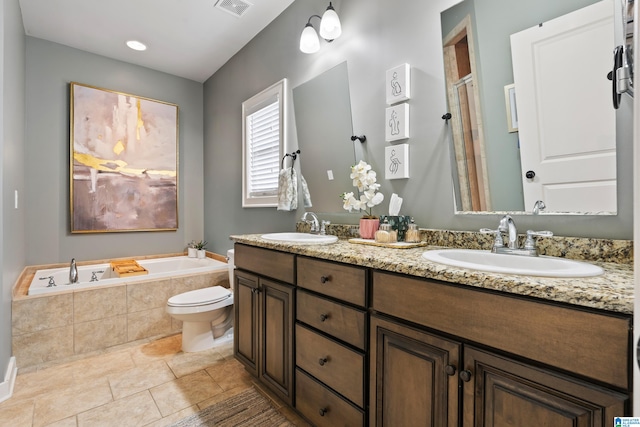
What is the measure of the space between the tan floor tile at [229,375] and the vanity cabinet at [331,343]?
25.3 inches

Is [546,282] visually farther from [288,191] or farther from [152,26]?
[152,26]

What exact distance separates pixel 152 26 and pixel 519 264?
3.27 meters

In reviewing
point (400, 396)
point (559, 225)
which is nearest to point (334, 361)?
point (400, 396)

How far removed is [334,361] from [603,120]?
1322 millimetres

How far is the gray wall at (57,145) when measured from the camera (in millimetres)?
2869

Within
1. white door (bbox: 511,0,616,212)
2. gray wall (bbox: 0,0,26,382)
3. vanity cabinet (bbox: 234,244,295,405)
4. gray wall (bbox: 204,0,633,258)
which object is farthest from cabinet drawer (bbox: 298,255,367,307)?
gray wall (bbox: 0,0,26,382)

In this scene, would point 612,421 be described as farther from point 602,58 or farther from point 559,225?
point 602,58

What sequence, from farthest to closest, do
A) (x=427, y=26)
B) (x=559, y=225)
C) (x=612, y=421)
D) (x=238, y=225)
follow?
(x=238, y=225), (x=427, y=26), (x=559, y=225), (x=612, y=421)

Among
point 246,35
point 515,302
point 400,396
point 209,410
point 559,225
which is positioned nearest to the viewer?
point 515,302

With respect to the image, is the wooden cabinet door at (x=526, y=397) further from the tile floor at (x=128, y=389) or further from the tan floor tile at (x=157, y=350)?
the tan floor tile at (x=157, y=350)

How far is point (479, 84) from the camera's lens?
136 centimetres

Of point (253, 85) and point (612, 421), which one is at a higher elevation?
point (253, 85)

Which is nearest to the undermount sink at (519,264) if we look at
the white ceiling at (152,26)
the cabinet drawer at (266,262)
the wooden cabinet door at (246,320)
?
the cabinet drawer at (266,262)

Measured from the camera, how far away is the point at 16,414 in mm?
1675
